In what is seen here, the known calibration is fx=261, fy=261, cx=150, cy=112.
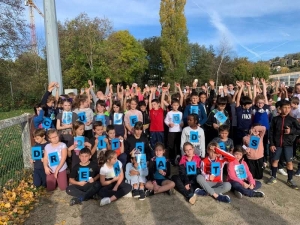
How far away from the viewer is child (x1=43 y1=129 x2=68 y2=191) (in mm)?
5281

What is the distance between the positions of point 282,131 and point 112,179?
356 centimetres

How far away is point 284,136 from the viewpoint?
536 cm

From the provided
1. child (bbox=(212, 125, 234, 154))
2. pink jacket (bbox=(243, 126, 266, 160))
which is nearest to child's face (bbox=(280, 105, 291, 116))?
pink jacket (bbox=(243, 126, 266, 160))

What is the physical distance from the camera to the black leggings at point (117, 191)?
4742 mm

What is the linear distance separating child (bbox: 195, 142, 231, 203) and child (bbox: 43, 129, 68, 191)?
107 inches

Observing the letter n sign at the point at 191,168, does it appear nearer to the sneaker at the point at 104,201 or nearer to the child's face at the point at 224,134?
the child's face at the point at 224,134

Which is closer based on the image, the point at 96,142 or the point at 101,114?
the point at 96,142

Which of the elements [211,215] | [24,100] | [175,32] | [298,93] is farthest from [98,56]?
[211,215]

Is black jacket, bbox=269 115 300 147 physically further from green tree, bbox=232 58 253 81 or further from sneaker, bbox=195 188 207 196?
green tree, bbox=232 58 253 81

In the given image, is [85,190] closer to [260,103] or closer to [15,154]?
[15,154]

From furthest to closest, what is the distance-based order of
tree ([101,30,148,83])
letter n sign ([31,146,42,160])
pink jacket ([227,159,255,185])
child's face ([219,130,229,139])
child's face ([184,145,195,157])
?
tree ([101,30,148,83]), child's face ([219,130,229,139]), letter n sign ([31,146,42,160]), child's face ([184,145,195,157]), pink jacket ([227,159,255,185])

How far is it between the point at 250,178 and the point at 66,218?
11.2 feet

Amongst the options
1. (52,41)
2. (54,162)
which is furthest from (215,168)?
(52,41)

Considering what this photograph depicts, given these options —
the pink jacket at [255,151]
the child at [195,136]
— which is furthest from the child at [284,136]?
the child at [195,136]
